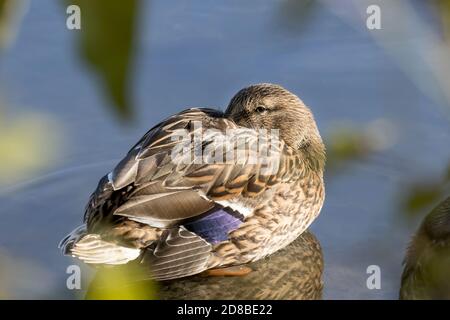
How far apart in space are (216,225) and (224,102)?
5.38 feet

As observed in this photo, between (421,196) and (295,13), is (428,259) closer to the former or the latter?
(421,196)

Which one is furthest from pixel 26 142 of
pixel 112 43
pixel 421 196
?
pixel 421 196

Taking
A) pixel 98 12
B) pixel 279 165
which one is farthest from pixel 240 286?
pixel 98 12

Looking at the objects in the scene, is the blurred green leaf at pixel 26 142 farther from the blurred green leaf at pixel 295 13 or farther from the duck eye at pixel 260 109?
the duck eye at pixel 260 109

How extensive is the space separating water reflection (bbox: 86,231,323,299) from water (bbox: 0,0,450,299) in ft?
0.29

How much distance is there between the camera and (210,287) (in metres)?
4.30

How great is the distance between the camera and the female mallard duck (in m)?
4.15

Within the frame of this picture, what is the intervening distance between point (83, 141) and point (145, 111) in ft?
1.74

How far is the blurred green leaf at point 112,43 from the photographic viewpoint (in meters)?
0.75

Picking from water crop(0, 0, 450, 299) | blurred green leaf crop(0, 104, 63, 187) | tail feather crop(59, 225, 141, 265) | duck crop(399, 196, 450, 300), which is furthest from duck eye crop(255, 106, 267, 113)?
blurred green leaf crop(0, 104, 63, 187)

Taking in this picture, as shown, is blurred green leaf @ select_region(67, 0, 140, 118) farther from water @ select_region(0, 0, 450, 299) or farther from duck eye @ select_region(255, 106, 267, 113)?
duck eye @ select_region(255, 106, 267, 113)

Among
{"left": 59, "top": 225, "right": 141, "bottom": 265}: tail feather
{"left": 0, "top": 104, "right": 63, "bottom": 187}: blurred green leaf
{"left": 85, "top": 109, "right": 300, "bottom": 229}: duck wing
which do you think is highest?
{"left": 0, "top": 104, "right": 63, "bottom": 187}: blurred green leaf

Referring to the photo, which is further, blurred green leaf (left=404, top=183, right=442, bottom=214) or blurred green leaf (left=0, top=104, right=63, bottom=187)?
blurred green leaf (left=404, top=183, right=442, bottom=214)

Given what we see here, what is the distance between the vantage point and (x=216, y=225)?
14.3 feet
